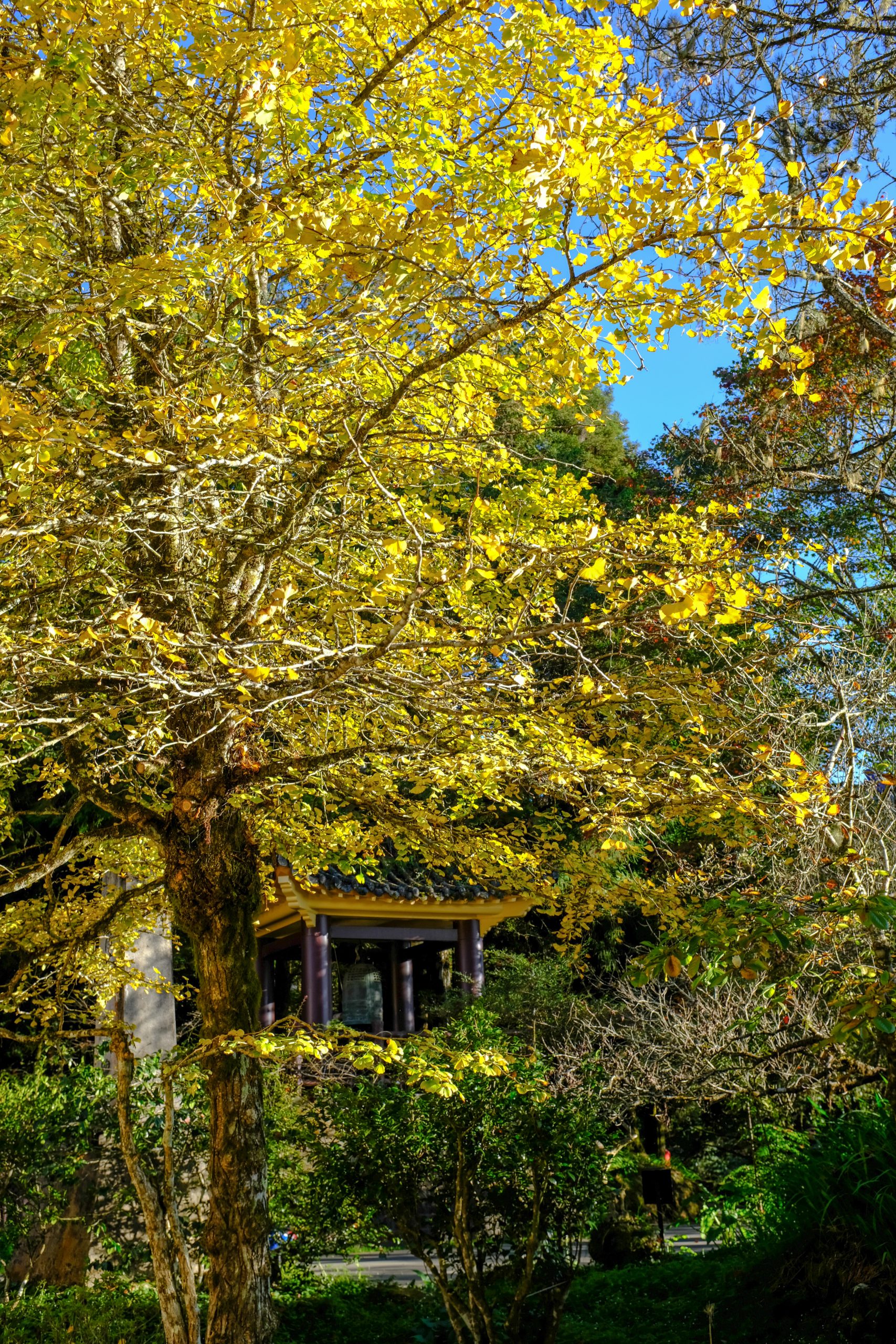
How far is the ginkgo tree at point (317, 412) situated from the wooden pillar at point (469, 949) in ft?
22.7

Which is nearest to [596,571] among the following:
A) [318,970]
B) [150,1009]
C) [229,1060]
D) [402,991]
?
[229,1060]

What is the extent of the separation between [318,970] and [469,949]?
2.21 meters

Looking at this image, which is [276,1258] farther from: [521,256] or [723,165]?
[723,165]

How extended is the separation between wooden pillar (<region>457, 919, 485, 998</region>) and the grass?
17.3 feet

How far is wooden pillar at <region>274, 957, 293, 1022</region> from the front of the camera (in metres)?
15.0

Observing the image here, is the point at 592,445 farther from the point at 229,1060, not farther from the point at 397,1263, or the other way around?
the point at 229,1060

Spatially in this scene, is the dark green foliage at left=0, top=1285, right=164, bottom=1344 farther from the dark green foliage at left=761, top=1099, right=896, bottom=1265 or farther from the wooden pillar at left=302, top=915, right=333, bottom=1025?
the wooden pillar at left=302, top=915, right=333, bottom=1025

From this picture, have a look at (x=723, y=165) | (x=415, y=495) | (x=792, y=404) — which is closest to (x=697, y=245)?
(x=723, y=165)

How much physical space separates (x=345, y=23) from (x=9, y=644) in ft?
8.40

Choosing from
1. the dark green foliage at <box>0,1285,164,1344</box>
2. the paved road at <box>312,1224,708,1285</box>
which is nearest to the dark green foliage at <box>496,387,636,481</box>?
the paved road at <box>312,1224,708,1285</box>

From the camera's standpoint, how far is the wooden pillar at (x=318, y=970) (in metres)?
11.7

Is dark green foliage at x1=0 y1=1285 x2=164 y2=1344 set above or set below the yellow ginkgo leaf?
below

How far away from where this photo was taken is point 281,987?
606 inches

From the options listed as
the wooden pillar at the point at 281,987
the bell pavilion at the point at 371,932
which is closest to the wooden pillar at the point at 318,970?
the bell pavilion at the point at 371,932
